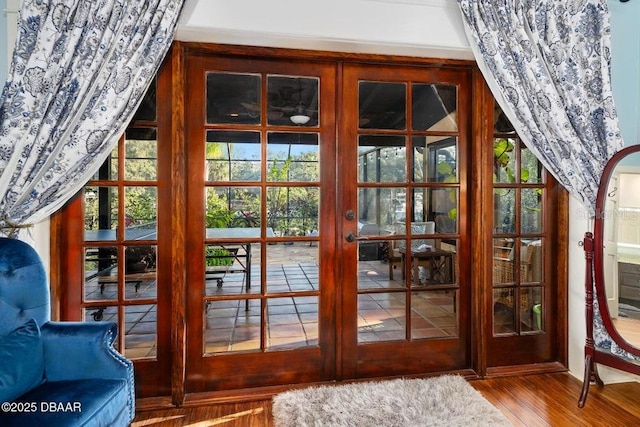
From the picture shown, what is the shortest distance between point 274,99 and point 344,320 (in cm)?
148

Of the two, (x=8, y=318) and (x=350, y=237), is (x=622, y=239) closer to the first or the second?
(x=350, y=237)

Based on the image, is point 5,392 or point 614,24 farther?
point 614,24

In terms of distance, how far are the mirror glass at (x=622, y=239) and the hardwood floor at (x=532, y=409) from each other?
1.68ft

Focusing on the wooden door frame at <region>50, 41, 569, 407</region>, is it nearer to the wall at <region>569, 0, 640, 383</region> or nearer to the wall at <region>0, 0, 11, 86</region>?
the wall at <region>569, 0, 640, 383</region>

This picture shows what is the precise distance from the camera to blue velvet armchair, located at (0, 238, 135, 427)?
1.27 meters

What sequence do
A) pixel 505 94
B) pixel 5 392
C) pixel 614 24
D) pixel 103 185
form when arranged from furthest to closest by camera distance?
pixel 614 24
pixel 505 94
pixel 103 185
pixel 5 392

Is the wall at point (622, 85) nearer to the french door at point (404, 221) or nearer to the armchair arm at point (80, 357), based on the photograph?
the french door at point (404, 221)

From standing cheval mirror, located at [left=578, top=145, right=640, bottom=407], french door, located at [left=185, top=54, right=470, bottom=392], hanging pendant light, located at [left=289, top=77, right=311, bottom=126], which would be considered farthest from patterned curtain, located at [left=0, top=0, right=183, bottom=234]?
standing cheval mirror, located at [left=578, top=145, right=640, bottom=407]

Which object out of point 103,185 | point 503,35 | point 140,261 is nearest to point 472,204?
point 503,35

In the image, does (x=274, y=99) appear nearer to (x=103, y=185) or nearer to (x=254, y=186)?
(x=254, y=186)

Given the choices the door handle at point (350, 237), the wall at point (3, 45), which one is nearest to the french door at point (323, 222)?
the door handle at point (350, 237)

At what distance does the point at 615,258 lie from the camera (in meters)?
2.10

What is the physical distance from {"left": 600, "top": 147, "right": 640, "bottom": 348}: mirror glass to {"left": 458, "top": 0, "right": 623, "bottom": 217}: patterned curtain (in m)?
0.10

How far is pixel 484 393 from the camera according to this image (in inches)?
85.4
